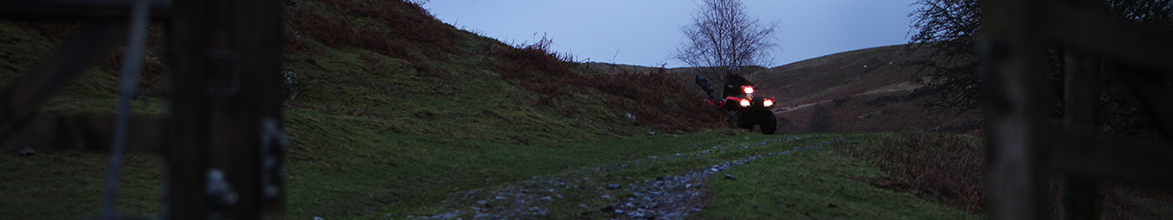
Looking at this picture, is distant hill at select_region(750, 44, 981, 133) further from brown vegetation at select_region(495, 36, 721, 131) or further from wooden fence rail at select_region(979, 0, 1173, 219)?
wooden fence rail at select_region(979, 0, 1173, 219)

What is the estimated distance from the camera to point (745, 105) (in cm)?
1574

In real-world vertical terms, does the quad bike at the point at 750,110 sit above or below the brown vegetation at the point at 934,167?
above

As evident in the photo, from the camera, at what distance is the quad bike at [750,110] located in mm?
15555

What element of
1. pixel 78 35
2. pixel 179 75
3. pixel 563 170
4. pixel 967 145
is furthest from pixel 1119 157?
pixel 967 145

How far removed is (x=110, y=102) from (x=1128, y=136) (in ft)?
53.6

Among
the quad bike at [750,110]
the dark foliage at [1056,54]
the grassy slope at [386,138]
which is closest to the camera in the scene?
the grassy slope at [386,138]

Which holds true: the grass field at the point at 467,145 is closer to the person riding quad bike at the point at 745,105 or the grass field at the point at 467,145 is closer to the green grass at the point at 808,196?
the green grass at the point at 808,196

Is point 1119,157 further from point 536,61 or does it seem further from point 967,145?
point 536,61

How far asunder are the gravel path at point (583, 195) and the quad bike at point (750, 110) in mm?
8348

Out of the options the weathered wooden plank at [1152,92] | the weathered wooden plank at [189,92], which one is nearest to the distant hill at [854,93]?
the weathered wooden plank at [1152,92]

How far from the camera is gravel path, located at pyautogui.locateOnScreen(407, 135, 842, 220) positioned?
16.7ft

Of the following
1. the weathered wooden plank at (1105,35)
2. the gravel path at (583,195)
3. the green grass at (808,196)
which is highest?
the weathered wooden plank at (1105,35)

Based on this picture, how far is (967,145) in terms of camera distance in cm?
1167

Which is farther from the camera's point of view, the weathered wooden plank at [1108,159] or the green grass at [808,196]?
the green grass at [808,196]
